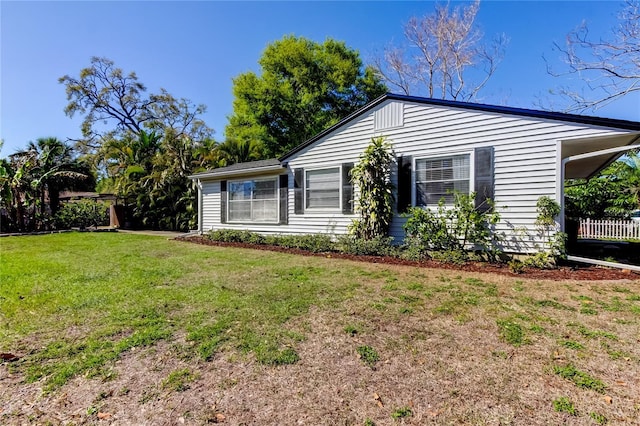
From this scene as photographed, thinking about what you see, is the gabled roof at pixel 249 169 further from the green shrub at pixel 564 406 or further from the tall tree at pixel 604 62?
Result: the tall tree at pixel 604 62

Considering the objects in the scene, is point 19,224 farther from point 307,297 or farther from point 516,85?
point 516,85

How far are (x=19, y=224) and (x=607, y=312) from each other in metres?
21.2

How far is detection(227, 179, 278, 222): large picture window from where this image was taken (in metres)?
10.6

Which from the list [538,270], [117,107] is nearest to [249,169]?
[538,270]

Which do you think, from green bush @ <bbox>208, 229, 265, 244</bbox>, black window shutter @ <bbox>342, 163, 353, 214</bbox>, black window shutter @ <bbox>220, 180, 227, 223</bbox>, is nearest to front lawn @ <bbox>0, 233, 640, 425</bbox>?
black window shutter @ <bbox>342, 163, 353, 214</bbox>

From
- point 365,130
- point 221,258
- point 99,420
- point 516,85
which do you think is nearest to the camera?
point 99,420

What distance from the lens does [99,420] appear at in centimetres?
193

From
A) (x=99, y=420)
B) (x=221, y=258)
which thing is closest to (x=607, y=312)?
(x=99, y=420)

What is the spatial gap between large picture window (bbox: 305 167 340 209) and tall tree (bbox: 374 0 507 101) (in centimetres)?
1397

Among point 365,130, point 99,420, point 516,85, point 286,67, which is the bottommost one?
point 99,420

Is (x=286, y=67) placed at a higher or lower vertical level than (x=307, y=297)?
higher

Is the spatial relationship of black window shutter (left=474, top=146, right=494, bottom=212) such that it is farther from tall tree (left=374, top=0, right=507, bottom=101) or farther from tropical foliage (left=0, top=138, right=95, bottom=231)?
tropical foliage (left=0, top=138, right=95, bottom=231)

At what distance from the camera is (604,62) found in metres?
10.2

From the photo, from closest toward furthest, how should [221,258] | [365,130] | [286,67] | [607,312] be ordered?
1. [607,312]
2. [221,258]
3. [365,130]
4. [286,67]
